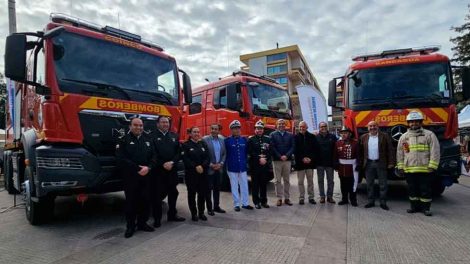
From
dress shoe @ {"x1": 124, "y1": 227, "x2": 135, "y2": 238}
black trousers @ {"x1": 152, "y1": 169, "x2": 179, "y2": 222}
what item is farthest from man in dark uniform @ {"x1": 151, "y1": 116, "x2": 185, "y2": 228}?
dress shoe @ {"x1": 124, "y1": 227, "x2": 135, "y2": 238}

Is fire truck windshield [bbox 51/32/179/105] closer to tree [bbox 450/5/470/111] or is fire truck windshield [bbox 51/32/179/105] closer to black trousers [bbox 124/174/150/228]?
black trousers [bbox 124/174/150/228]

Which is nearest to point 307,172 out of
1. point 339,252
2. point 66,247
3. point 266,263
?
point 339,252

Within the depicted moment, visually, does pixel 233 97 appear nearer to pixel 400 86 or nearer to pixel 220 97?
pixel 220 97

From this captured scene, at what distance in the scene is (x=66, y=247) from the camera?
14.1 feet

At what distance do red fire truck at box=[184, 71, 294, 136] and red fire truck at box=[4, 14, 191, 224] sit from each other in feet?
9.19

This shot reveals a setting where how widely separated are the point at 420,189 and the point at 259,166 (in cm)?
287

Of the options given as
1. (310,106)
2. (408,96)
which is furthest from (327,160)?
(310,106)

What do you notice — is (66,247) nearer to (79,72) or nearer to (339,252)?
(79,72)

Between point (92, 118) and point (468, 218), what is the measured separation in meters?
6.09

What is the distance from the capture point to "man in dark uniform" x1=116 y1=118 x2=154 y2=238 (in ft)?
→ 15.4

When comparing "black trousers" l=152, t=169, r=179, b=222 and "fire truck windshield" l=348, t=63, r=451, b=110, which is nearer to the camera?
"black trousers" l=152, t=169, r=179, b=222

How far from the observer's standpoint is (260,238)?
4480 millimetres

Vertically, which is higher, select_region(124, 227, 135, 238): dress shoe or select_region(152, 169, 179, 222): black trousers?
select_region(152, 169, 179, 222): black trousers

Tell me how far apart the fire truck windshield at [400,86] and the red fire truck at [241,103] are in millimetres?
2379
